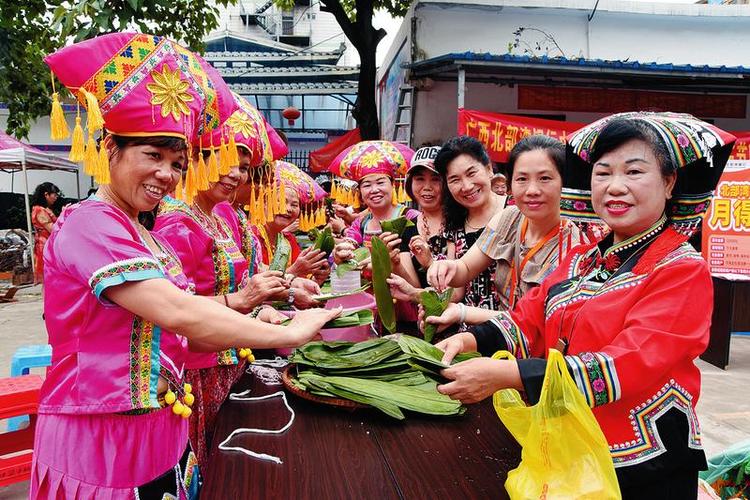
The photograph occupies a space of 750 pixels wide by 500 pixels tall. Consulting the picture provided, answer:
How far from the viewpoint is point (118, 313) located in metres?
1.34

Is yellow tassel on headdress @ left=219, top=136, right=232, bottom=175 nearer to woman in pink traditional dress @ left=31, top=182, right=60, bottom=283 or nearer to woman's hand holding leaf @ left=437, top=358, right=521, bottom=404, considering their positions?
woman's hand holding leaf @ left=437, top=358, right=521, bottom=404

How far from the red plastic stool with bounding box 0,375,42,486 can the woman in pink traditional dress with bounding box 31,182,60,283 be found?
5990 millimetres

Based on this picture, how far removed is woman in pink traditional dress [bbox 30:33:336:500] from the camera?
4.24 ft

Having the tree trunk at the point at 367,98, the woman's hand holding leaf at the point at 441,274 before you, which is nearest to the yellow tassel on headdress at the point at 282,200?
the woman's hand holding leaf at the point at 441,274

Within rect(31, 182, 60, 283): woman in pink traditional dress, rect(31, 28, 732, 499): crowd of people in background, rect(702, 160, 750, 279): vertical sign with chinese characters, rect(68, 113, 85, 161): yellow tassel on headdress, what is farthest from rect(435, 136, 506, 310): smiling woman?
rect(31, 182, 60, 283): woman in pink traditional dress

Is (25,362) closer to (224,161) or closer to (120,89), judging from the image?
(224,161)

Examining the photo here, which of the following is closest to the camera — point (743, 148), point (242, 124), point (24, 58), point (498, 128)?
point (242, 124)

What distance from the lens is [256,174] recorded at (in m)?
2.85

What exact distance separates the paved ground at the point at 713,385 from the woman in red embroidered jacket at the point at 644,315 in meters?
2.83

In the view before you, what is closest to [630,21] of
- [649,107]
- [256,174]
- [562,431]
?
[649,107]

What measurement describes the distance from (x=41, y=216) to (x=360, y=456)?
32.7 feet

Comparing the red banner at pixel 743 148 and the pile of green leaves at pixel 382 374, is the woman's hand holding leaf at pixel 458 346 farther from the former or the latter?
the red banner at pixel 743 148

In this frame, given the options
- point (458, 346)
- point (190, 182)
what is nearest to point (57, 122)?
point (190, 182)

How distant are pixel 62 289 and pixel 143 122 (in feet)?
1.61
